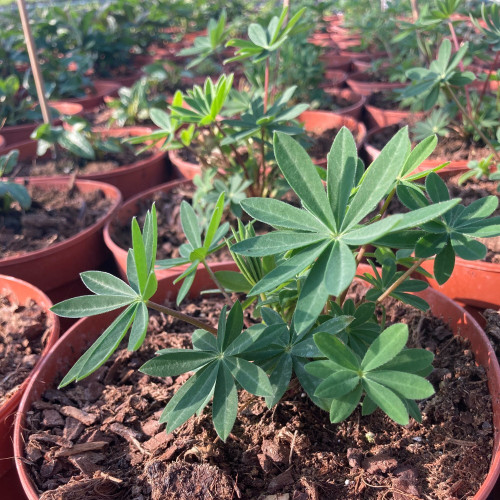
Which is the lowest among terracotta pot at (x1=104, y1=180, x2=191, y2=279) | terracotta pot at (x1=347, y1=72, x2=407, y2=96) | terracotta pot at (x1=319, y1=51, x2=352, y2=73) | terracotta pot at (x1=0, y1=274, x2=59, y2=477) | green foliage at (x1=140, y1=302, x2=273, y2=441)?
terracotta pot at (x1=319, y1=51, x2=352, y2=73)

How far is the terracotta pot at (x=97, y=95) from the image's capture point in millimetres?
3340

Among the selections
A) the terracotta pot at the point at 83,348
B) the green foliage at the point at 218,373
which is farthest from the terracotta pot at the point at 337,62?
the green foliage at the point at 218,373

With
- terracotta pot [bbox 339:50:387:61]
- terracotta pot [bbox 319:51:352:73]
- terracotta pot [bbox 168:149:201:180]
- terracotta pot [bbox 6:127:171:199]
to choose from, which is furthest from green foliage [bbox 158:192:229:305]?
terracotta pot [bbox 339:50:387:61]

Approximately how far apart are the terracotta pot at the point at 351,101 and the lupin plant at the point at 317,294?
1.84 m

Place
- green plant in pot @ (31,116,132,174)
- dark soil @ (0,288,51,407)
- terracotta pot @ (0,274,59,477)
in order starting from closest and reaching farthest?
terracotta pot @ (0,274,59,477), dark soil @ (0,288,51,407), green plant in pot @ (31,116,132,174)

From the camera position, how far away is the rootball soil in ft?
2.80

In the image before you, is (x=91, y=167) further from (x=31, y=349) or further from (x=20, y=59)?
(x=20, y=59)

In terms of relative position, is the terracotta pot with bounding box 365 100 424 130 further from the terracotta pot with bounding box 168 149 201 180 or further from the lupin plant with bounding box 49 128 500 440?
the lupin plant with bounding box 49 128 500 440

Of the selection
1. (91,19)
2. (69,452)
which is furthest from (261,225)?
(91,19)

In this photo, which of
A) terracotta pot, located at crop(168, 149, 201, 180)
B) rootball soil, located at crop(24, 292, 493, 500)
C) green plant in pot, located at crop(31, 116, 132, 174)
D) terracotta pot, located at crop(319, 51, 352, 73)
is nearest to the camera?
rootball soil, located at crop(24, 292, 493, 500)

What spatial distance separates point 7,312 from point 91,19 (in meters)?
3.25

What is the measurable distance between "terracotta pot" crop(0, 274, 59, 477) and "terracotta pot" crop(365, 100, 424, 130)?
1831 mm

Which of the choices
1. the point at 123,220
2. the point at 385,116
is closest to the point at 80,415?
the point at 123,220

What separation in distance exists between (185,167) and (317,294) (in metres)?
1.64
